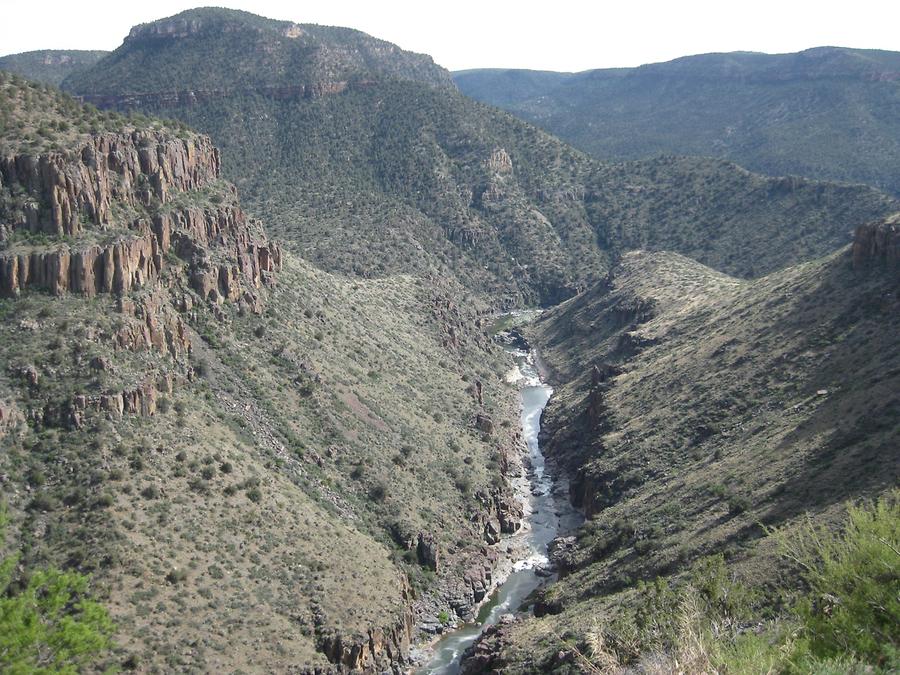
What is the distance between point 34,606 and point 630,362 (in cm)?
7104

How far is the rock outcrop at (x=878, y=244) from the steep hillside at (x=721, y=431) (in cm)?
→ 16

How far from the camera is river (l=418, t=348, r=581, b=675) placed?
5722 cm

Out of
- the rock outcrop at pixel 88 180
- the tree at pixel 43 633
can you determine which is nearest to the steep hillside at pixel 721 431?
the tree at pixel 43 633

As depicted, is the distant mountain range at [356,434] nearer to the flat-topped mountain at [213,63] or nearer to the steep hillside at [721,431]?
the steep hillside at [721,431]

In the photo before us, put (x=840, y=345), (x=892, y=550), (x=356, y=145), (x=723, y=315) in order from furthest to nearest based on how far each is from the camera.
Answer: (x=356, y=145)
(x=723, y=315)
(x=840, y=345)
(x=892, y=550)

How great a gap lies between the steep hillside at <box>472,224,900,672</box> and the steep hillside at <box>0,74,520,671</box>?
914 cm

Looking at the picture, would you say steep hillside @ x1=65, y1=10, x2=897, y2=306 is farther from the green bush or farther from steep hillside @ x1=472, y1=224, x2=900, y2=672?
the green bush

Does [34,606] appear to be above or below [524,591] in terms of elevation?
above

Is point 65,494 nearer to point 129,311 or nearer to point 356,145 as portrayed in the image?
point 129,311

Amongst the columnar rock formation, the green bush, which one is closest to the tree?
the green bush

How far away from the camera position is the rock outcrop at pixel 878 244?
7494cm

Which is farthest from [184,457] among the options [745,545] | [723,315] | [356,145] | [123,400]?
[356,145]

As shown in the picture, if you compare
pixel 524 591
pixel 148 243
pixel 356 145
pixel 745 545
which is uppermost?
pixel 356 145

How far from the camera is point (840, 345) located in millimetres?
69312
